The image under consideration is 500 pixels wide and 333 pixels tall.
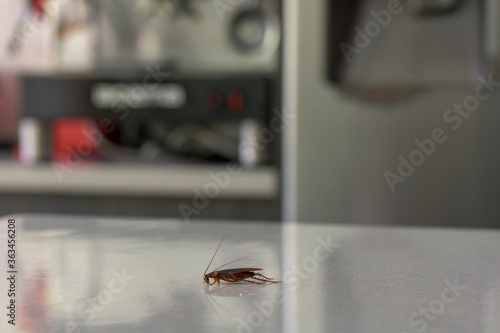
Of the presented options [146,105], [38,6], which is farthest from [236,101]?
[38,6]

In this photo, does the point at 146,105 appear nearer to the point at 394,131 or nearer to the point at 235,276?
the point at 394,131

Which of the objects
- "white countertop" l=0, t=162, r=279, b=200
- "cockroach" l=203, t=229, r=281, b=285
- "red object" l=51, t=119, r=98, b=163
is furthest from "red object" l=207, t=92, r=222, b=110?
"cockroach" l=203, t=229, r=281, b=285

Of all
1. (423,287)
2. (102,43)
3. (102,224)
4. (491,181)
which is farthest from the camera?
(102,43)

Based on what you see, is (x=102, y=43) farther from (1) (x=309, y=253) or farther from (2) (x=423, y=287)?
(2) (x=423, y=287)

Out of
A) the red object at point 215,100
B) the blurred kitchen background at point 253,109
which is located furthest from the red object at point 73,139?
the red object at point 215,100

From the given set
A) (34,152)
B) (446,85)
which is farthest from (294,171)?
(34,152)
